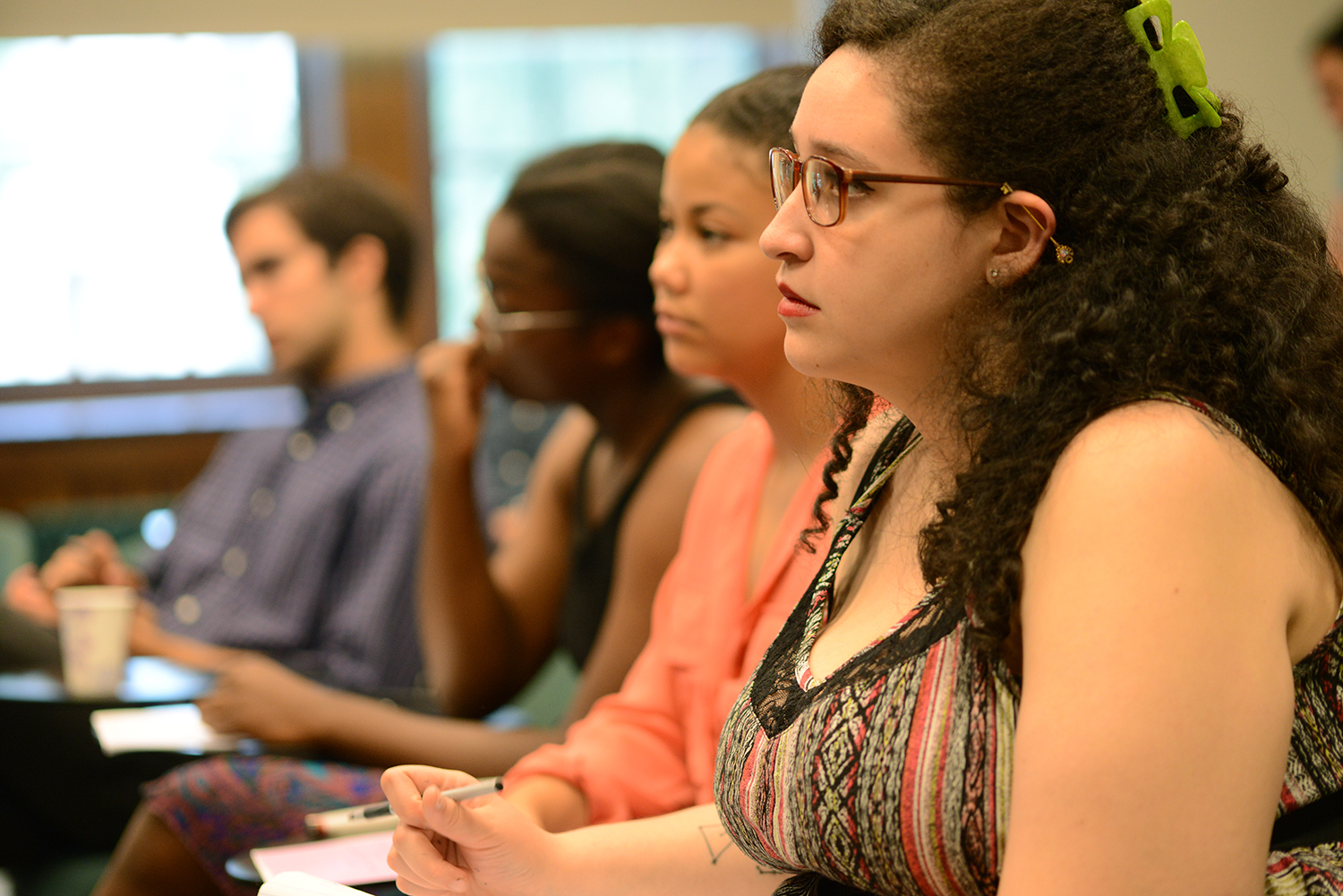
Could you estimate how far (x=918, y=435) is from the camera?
1.01m

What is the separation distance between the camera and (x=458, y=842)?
1.00m

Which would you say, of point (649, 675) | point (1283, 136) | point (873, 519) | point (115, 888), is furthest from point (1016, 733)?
point (1283, 136)

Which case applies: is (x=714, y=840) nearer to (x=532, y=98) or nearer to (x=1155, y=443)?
(x=1155, y=443)

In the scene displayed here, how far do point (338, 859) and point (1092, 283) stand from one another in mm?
886

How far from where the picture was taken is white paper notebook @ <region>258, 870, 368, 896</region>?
37.0 inches

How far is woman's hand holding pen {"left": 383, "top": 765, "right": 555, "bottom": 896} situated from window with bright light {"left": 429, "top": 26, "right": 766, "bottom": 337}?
473cm

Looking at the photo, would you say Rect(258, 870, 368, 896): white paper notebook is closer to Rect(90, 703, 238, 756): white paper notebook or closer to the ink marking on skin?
the ink marking on skin

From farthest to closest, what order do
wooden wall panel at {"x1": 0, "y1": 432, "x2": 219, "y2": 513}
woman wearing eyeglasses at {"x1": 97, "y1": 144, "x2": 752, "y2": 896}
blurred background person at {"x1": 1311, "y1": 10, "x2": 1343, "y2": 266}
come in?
wooden wall panel at {"x1": 0, "y1": 432, "x2": 219, "y2": 513} < blurred background person at {"x1": 1311, "y1": 10, "x2": 1343, "y2": 266} < woman wearing eyeglasses at {"x1": 97, "y1": 144, "x2": 752, "y2": 896}

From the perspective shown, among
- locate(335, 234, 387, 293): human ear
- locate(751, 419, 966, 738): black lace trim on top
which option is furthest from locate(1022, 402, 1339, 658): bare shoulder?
locate(335, 234, 387, 293): human ear

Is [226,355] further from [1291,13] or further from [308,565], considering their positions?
[1291,13]

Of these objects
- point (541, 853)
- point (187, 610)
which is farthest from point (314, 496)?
point (541, 853)

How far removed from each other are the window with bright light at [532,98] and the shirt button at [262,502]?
2843 millimetres

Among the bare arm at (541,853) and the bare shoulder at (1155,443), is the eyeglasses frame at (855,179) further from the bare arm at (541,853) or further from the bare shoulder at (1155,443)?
the bare arm at (541,853)

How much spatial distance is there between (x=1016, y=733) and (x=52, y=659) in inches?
79.6
